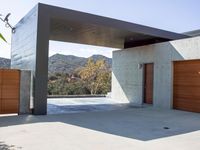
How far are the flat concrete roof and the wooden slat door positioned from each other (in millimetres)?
1816

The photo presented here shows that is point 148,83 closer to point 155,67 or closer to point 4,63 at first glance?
point 155,67

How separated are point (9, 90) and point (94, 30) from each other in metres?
5.03

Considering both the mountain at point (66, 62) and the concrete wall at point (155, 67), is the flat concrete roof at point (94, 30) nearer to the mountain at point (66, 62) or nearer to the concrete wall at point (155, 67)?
the concrete wall at point (155, 67)

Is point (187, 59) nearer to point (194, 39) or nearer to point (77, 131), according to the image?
point (194, 39)

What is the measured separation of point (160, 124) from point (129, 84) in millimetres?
7269

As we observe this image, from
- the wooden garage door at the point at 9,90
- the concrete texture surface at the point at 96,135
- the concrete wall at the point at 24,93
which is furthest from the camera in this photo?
the concrete wall at the point at 24,93

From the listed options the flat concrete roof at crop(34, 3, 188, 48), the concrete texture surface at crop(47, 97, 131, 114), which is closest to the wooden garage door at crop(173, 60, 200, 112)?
the flat concrete roof at crop(34, 3, 188, 48)

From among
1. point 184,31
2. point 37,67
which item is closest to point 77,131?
point 37,67

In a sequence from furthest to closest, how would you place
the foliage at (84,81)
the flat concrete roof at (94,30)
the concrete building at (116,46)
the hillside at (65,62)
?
the hillside at (65,62) → the foliage at (84,81) → the flat concrete roof at (94,30) → the concrete building at (116,46)

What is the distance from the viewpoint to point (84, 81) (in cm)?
2386

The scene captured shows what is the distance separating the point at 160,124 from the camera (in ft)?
26.5

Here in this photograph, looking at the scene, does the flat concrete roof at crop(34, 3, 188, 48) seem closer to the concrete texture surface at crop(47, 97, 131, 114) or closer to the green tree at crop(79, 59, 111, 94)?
the concrete texture surface at crop(47, 97, 131, 114)

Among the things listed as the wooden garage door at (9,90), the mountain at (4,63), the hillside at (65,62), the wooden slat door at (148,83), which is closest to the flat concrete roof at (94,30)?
the wooden slat door at (148,83)

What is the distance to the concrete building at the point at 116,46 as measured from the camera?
9.56 metres
